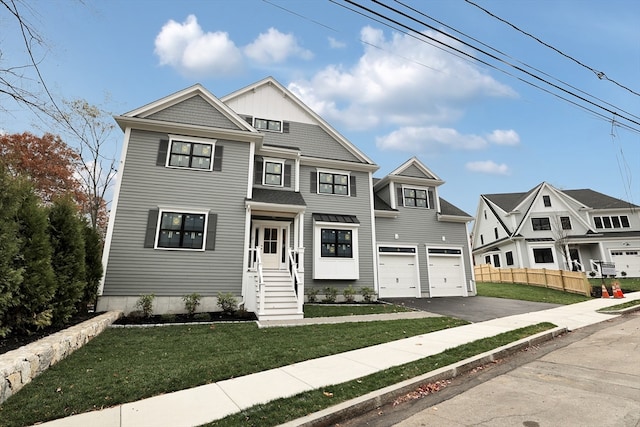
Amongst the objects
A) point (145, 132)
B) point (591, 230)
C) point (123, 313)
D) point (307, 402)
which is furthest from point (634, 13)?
point (591, 230)

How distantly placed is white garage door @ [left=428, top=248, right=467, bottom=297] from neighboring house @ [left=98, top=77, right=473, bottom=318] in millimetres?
110

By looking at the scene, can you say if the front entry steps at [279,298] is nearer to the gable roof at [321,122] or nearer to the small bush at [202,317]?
the small bush at [202,317]

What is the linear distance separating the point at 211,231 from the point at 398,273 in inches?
384

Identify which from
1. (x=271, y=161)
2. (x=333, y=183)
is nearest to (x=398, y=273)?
(x=333, y=183)

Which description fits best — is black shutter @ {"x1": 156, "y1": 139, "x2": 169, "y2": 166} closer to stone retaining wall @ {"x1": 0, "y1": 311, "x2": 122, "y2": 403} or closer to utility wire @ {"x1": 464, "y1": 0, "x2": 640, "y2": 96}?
stone retaining wall @ {"x1": 0, "y1": 311, "x2": 122, "y2": 403}

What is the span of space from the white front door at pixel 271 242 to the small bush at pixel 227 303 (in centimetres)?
238

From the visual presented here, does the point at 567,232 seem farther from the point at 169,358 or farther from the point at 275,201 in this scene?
the point at 169,358

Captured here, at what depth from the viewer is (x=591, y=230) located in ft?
80.8

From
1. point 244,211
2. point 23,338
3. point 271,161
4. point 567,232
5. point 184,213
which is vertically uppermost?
point 271,161

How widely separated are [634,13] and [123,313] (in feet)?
54.4

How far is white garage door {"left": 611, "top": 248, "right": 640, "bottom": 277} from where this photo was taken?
23.3 m

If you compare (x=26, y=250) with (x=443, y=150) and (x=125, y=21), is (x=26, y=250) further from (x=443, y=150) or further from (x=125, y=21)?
(x=443, y=150)

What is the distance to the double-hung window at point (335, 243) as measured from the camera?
44.3ft

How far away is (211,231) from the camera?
36.7ft
